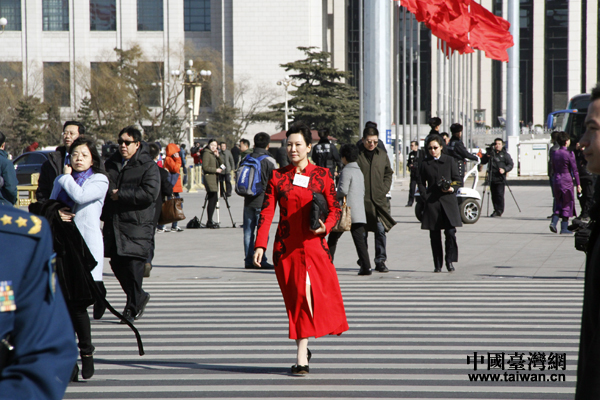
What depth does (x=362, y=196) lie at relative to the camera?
10.3 m

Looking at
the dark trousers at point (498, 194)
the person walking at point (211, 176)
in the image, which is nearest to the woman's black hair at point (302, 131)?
the person walking at point (211, 176)

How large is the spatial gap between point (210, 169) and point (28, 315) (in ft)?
50.5

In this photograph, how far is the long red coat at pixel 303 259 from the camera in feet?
18.3

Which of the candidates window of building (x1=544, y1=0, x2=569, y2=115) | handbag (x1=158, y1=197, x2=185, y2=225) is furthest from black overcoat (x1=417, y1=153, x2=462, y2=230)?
window of building (x1=544, y1=0, x2=569, y2=115)

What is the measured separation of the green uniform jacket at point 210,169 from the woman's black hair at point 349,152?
7085 mm

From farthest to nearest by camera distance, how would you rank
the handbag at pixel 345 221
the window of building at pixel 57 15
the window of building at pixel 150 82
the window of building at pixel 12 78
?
the window of building at pixel 57 15 → the window of building at pixel 150 82 → the window of building at pixel 12 78 → the handbag at pixel 345 221

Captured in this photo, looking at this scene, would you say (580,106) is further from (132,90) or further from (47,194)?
(47,194)

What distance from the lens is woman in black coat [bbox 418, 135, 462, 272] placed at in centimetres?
1039

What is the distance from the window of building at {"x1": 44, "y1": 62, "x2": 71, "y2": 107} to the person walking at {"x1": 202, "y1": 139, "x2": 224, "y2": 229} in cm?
4448

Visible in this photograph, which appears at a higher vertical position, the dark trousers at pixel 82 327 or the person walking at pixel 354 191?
the person walking at pixel 354 191

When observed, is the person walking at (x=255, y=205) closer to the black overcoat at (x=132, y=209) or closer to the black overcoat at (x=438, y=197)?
the black overcoat at (x=438, y=197)

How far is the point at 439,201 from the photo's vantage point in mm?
10438

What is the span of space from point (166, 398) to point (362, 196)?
574 centimetres

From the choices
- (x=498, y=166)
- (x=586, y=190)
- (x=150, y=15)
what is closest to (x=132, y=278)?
(x=586, y=190)
